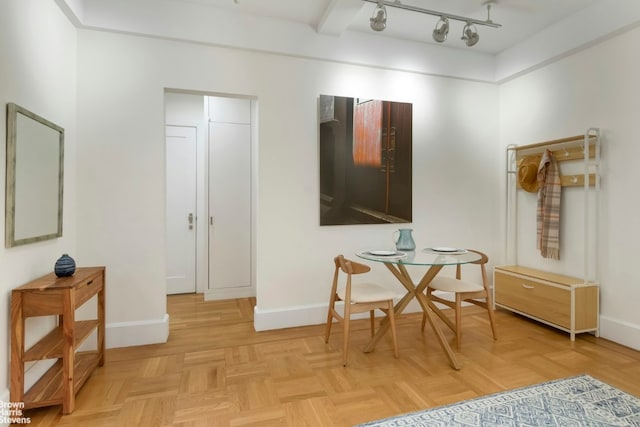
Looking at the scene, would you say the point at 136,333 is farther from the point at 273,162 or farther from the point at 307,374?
the point at 273,162

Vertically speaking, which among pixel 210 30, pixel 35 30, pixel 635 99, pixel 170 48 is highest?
pixel 210 30

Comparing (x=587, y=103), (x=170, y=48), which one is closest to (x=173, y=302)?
(x=170, y=48)

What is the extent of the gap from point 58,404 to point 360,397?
1783 millimetres

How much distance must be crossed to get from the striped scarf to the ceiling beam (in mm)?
2342

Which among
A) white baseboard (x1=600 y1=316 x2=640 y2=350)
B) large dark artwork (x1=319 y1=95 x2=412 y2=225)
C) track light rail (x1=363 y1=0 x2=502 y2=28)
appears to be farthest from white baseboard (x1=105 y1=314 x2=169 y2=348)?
white baseboard (x1=600 y1=316 x2=640 y2=350)

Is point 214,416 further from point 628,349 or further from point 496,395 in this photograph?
point 628,349

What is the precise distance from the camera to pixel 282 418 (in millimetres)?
1889

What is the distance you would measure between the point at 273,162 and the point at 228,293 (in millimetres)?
1988

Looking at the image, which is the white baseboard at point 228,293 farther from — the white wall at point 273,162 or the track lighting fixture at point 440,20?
the track lighting fixture at point 440,20

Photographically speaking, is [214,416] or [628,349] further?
[628,349]

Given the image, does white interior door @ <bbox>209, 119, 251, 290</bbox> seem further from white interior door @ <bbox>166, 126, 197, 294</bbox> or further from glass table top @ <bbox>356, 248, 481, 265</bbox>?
glass table top @ <bbox>356, 248, 481, 265</bbox>

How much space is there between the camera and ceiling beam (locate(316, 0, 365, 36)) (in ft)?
9.25

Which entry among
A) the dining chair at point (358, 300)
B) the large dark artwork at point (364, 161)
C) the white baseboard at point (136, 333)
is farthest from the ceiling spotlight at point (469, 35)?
the white baseboard at point (136, 333)

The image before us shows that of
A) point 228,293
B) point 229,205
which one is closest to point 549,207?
point 229,205
